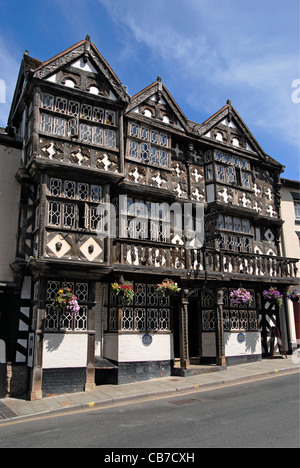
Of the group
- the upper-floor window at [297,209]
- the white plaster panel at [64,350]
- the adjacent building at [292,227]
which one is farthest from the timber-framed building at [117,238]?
the upper-floor window at [297,209]

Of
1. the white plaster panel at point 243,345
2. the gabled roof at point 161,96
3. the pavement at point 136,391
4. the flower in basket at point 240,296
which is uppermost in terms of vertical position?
the gabled roof at point 161,96

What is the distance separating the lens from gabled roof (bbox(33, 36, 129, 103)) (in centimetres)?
1420

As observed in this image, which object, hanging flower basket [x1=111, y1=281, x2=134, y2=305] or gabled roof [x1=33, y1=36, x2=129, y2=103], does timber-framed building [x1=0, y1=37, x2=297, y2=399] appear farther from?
hanging flower basket [x1=111, y1=281, x2=134, y2=305]

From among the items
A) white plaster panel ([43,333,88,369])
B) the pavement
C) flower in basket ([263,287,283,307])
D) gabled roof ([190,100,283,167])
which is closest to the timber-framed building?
white plaster panel ([43,333,88,369])

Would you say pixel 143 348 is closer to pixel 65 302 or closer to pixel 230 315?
pixel 65 302

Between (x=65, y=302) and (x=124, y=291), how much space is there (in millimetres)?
2211

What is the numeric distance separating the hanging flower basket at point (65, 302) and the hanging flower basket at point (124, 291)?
5.58 feet

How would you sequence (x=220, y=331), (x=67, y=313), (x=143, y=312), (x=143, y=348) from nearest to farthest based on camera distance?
1. (x=67, y=313)
2. (x=143, y=348)
3. (x=143, y=312)
4. (x=220, y=331)

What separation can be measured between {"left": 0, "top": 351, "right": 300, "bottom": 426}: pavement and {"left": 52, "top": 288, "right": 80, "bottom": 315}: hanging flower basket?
2711 millimetres

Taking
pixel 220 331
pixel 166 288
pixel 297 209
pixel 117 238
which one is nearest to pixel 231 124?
pixel 297 209

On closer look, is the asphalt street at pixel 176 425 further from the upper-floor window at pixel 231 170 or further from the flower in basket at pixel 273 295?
the upper-floor window at pixel 231 170

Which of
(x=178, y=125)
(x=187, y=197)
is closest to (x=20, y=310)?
(x=187, y=197)

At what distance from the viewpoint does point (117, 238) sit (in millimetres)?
13938

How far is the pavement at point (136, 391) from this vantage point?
33.9 feet
